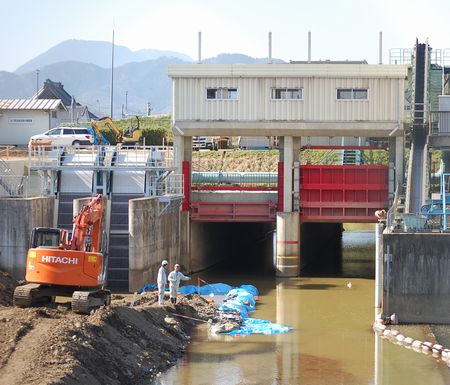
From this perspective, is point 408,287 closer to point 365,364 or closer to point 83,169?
point 365,364

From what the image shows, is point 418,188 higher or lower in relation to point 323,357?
higher

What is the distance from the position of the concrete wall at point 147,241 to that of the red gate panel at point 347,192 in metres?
6.84

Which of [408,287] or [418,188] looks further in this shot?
[418,188]

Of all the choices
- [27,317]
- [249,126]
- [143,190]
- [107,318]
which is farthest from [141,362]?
[249,126]

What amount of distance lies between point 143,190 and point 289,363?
16.5 meters

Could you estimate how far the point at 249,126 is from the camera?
41062mm

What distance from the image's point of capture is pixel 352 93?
40.9 metres

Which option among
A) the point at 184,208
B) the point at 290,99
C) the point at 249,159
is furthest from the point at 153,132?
the point at 290,99

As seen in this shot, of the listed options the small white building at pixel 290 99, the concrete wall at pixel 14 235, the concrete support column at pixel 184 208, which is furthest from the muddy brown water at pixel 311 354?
the small white building at pixel 290 99

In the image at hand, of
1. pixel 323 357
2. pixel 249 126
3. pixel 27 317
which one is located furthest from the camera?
pixel 249 126

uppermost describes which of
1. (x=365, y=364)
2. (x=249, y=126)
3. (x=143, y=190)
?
(x=249, y=126)

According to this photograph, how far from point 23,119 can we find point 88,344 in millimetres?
37967

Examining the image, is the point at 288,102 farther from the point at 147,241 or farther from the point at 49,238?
the point at 49,238

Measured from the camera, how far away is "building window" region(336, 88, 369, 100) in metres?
40.8
